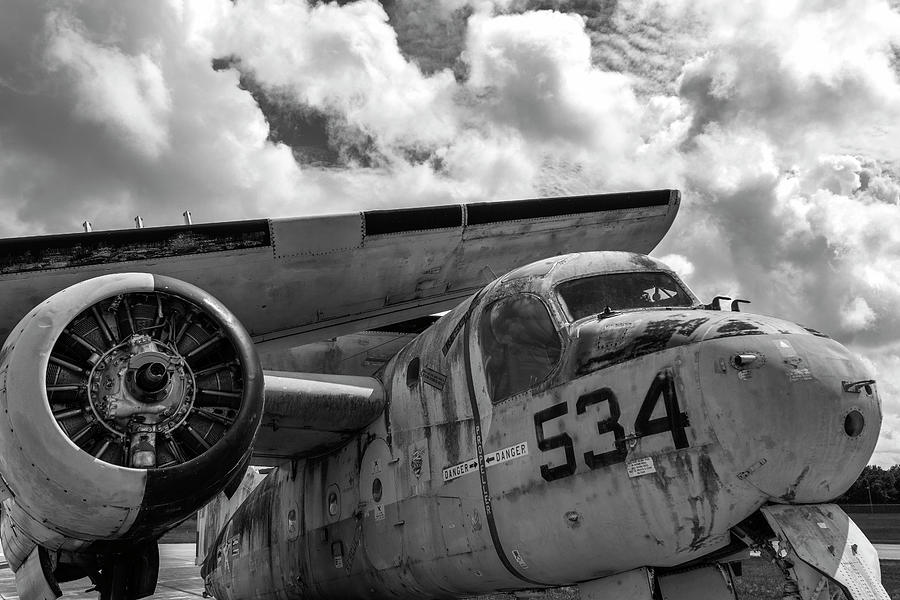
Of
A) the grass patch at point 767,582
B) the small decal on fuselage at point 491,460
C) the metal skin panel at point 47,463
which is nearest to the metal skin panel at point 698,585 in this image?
the small decal on fuselage at point 491,460

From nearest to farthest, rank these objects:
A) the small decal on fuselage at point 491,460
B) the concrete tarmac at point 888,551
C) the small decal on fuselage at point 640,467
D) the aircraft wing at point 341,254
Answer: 1. the small decal on fuselage at point 640,467
2. the small decal on fuselage at point 491,460
3. the aircraft wing at point 341,254
4. the concrete tarmac at point 888,551

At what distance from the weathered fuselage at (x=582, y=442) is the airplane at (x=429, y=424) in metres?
0.02

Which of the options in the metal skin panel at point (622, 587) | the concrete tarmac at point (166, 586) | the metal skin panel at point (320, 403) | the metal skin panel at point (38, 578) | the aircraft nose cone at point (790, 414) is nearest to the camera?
the aircraft nose cone at point (790, 414)

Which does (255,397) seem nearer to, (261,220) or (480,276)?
(261,220)

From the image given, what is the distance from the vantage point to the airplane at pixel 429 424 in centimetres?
436

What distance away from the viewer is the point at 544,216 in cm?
941

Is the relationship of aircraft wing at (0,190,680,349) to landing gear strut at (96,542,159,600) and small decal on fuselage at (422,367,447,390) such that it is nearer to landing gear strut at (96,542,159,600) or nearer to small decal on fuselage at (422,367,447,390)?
small decal on fuselage at (422,367,447,390)

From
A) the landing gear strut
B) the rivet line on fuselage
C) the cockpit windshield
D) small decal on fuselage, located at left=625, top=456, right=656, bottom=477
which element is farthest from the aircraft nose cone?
the landing gear strut

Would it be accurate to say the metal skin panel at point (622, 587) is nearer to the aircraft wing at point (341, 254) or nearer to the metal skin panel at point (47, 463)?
the metal skin panel at point (47, 463)

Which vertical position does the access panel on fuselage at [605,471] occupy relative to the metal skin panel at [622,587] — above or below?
above

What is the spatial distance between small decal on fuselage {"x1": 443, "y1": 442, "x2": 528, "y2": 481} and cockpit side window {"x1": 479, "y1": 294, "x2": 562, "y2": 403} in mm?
402

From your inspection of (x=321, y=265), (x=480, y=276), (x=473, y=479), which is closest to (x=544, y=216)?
(x=480, y=276)

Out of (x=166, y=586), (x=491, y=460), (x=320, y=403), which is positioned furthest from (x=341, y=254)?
(x=166, y=586)

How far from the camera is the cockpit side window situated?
5469mm
